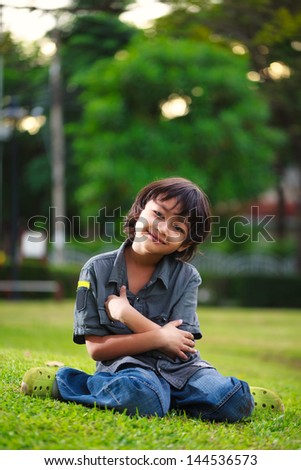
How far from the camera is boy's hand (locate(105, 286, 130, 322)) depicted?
376cm

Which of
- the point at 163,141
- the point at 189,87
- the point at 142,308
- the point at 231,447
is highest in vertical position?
the point at 189,87

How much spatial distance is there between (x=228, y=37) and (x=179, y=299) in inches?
556

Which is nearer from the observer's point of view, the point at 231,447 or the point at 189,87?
the point at 231,447

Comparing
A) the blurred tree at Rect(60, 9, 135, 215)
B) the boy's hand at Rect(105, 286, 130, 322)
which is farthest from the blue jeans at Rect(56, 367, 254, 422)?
the blurred tree at Rect(60, 9, 135, 215)

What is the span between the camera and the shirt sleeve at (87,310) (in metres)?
3.84

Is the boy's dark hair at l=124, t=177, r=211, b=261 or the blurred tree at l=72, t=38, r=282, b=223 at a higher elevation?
the blurred tree at l=72, t=38, r=282, b=223

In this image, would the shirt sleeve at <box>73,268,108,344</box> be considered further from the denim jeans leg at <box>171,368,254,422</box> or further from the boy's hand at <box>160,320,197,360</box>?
the denim jeans leg at <box>171,368,254,422</box>

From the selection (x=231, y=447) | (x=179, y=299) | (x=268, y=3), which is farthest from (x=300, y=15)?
(x=231, y=447)

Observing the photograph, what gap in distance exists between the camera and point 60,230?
2694 cm

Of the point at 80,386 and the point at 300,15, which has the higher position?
the point at 300,15

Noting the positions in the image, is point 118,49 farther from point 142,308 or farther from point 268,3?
point 142,308

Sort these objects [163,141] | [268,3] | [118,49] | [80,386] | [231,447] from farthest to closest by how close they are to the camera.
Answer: [118,49] < [163,141] < [268,3] < [80,386] < [231,447]

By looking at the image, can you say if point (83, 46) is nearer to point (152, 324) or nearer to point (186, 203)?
point (186, 203)

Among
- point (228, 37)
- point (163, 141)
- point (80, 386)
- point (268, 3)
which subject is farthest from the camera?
point (163, 141)
